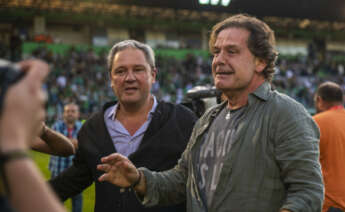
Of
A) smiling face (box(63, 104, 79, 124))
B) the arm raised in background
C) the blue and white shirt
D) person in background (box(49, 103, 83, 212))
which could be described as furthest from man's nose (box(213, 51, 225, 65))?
smiling face (box(63, 104, 79, 124))

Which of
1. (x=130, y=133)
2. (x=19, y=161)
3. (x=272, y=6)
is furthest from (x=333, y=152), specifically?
(x=272, y=6)

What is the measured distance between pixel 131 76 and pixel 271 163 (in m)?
1.09

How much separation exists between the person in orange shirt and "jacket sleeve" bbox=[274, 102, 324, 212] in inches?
85.6

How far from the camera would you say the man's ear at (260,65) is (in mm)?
1948

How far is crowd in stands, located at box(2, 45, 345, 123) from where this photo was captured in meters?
17.2

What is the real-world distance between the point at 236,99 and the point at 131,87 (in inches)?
30.2

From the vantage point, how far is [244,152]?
174 centimetres

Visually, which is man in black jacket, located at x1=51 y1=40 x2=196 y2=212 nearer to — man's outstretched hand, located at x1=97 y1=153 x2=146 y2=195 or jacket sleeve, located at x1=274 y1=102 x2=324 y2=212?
man's outstretched hand, located at x1=97 y1=153 x2=146 y2=195

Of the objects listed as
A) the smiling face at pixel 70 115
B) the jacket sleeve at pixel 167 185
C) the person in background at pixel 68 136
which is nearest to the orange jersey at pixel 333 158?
the jacket sleeve at pixel 167 185

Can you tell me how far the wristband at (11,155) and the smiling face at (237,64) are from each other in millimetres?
1222

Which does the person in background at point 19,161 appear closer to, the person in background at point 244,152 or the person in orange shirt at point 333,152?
the person in background at point 244,152

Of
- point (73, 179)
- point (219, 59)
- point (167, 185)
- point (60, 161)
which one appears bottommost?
point (60, 161)

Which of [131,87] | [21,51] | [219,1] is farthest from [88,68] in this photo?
[131,87]

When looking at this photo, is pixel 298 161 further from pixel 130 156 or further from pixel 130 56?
pixel 130 56
